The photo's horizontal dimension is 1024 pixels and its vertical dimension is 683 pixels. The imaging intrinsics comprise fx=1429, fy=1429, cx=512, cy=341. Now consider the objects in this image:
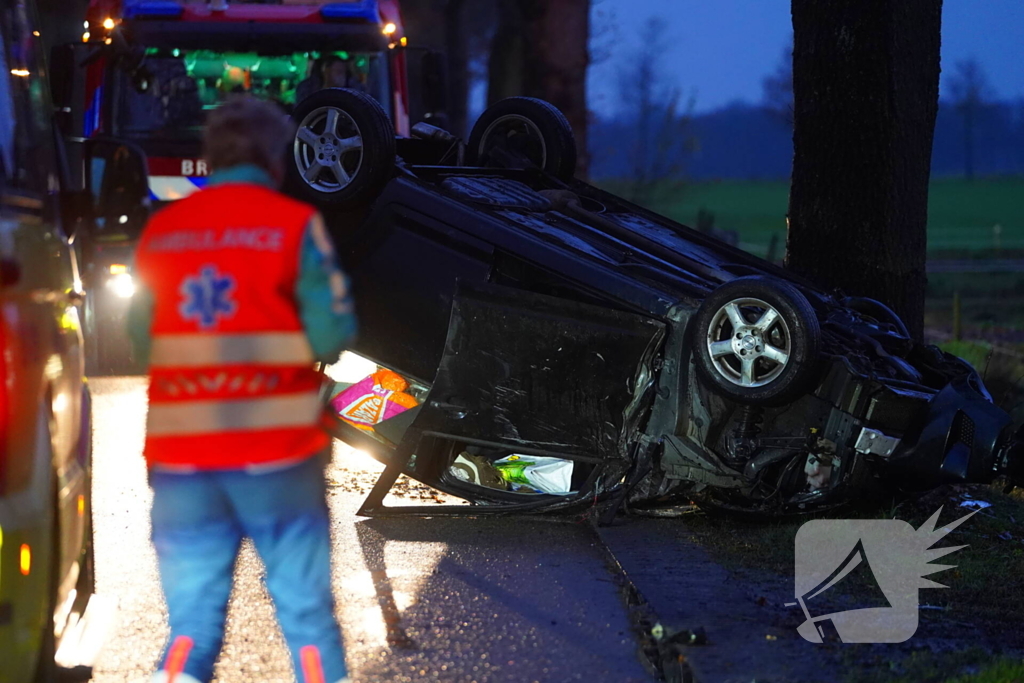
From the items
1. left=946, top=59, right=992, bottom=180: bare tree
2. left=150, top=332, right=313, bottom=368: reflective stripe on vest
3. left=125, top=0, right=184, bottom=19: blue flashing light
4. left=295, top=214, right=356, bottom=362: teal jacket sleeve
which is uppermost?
left=125, top=0, right=184, bottom=19: blue flashing light

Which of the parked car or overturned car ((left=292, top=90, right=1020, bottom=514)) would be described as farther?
overturned car ((left=292, top=90, right=1020, bottom=514))

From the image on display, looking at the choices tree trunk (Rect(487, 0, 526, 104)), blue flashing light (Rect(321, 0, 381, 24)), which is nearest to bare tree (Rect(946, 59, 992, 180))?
tree trunk (Rect(487, 0, 526, 104))

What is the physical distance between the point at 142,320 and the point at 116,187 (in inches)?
43.4

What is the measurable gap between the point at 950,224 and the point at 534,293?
60.1 metres

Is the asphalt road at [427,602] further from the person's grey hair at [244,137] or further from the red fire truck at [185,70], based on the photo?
the red fire truck at [185,70]

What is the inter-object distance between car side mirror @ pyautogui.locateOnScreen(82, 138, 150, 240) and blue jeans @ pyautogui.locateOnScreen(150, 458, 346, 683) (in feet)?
4.19

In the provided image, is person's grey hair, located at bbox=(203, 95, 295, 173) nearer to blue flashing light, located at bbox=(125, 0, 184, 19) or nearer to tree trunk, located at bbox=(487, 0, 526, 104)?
blue flashing light, located at bbox=(125, 0, 184, 19)

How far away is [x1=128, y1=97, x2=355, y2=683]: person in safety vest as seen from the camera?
337 cm

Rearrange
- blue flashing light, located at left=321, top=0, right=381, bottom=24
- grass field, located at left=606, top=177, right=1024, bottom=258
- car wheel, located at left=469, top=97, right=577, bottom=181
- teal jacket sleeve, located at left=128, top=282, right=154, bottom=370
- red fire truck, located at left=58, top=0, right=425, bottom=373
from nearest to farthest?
1. teal jacket sleeve, located at left=128, top=282, right=154, bottom=370
2. car wheel, located at left=469, top=97, right=577, bottom=181
3. red fire truck, located at left=58, top=0, right=425, bottom=373
4. blue flashing light, located at left=321, top=0, right=381, bottom=24
5. grass field, located at left=606, top=177, right=1024, bottom=258

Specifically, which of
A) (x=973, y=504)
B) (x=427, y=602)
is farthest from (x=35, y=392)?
(x=973, y=504)

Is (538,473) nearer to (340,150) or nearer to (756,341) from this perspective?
(756,341)

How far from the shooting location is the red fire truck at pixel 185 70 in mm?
11805

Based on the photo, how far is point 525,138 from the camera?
8117mm

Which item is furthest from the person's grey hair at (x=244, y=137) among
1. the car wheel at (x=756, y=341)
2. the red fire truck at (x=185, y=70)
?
the red fire truck at (x=185, y=70)
